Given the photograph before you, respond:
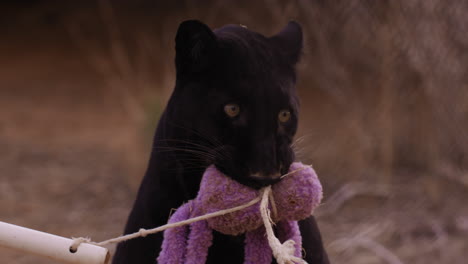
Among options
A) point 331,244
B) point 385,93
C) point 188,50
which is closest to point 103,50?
point 385,93

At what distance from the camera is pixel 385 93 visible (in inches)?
167

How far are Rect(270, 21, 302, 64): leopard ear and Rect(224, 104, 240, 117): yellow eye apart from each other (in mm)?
240

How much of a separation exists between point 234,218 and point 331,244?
2218 mm

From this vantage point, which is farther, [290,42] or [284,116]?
[290,42]

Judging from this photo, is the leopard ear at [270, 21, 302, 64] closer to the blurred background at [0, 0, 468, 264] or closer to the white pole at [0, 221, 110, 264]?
the white pole at [0, 221, 110, 264]

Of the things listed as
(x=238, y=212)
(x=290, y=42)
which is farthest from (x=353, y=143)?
(x=238, y=212)

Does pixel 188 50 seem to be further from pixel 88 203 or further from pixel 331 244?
pixel 88 203

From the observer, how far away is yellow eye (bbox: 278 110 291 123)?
1546 millimetres

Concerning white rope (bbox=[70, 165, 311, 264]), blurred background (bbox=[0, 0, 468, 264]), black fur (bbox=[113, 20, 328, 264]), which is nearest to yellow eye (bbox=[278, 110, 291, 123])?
black fur (bbox=[113, 20, 328, 264])

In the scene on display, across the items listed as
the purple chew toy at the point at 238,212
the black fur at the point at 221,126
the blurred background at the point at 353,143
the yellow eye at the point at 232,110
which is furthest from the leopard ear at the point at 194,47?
the blurred background at the point at 353,143

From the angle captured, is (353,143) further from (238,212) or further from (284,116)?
(238,212)

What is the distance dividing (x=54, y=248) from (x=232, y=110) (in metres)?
0.46

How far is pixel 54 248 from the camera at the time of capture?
1.33 m

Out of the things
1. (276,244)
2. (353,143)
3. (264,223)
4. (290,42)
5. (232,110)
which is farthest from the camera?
(353,143)
